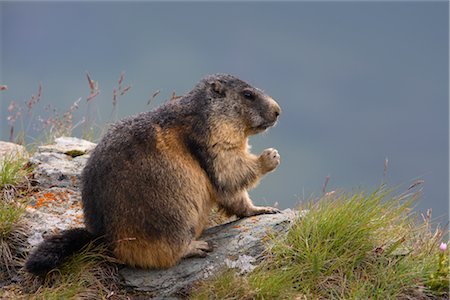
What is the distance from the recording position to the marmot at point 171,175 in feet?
27.7

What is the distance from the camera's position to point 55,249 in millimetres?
8328

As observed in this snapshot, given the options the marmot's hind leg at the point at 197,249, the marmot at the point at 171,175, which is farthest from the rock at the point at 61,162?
the marmot's hind leg at the point at 197,249

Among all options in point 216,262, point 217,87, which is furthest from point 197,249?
point 217,87

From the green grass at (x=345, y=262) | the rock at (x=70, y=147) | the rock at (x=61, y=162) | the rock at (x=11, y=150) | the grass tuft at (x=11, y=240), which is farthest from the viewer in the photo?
the rock at (x=70, y=147)

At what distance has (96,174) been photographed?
8.63m

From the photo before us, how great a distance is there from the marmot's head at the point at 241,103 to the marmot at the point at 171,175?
0.04ft

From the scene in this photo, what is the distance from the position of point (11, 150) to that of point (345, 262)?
5892mm

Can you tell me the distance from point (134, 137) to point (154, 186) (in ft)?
2.33

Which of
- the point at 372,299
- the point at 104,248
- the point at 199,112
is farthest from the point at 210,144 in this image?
the point at 372,299

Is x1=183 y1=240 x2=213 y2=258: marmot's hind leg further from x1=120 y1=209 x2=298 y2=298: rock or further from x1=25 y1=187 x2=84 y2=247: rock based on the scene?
x1=25 y1=187 x2=84 y2=247: rock

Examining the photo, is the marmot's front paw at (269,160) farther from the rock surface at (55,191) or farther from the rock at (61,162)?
the rock at (61,162)

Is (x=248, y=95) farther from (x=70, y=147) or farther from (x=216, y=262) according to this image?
(x=70, y=147)

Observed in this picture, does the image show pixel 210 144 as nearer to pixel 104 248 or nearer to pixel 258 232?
pixel 258 232

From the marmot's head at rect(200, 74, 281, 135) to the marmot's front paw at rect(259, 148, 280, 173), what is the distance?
0.40 metres
